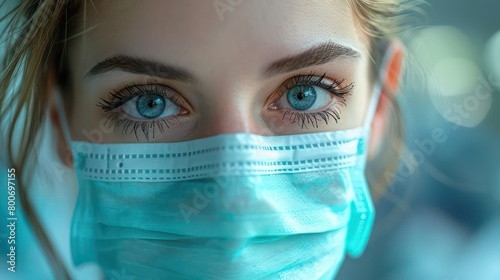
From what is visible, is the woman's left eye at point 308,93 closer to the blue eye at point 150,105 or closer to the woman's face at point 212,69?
the woman's face at point 212,69

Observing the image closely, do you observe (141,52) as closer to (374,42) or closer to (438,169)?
(374,42)

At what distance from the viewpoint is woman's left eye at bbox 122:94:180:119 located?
99 centimetres

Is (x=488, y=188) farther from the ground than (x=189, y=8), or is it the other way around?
(x=189, y=8)

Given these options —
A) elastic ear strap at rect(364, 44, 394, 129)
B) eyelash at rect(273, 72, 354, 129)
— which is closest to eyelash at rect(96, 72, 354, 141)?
eyelash at rect(273, 72, 354, 129)

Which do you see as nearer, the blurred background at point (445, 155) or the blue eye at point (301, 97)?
the blue eye at point (301, 97)

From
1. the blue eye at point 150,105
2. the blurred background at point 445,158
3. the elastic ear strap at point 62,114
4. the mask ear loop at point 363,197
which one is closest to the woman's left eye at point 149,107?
the blue eye at point 150,105

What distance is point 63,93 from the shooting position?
3.50 feet

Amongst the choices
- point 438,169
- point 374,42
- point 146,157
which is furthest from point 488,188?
point 146,157

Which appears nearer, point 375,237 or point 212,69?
point 212,69

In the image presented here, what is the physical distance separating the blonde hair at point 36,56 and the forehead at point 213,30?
4.5 inches

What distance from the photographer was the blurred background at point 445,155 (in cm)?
123

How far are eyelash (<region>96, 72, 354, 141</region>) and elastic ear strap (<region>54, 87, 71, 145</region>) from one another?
107mm

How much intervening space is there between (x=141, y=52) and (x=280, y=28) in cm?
22

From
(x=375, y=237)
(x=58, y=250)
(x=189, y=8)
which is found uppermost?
(x=189, y=8)
